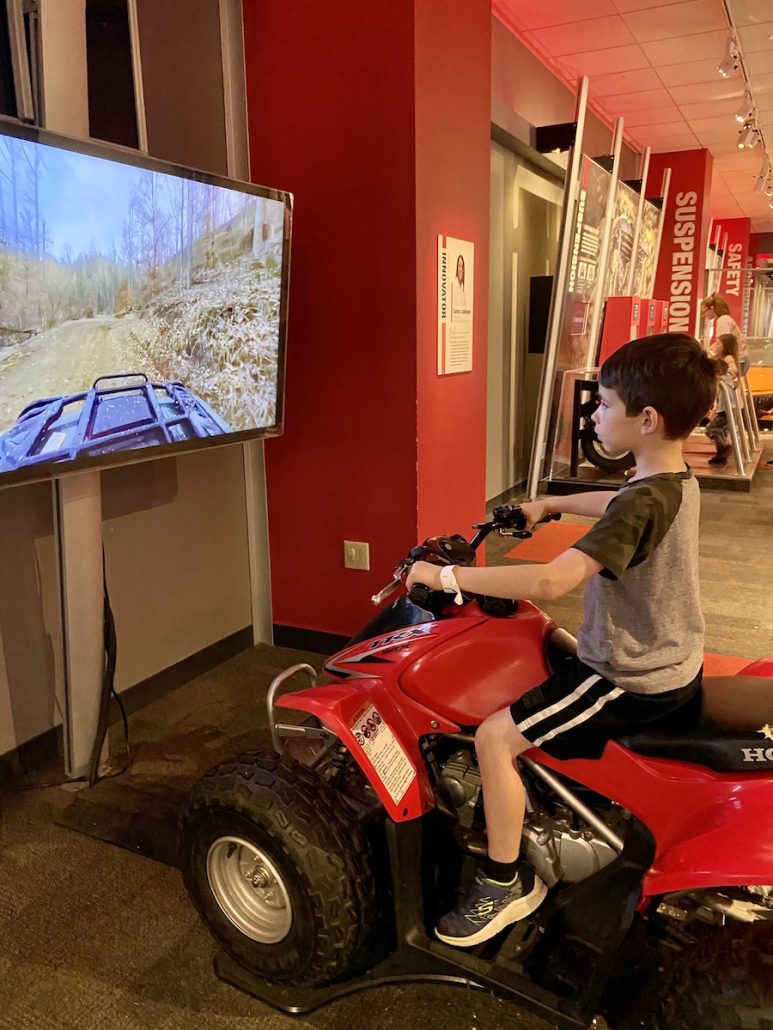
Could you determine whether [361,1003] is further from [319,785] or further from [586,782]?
[586,782]

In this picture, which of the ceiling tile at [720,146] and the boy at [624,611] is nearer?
the boy at [624,611]

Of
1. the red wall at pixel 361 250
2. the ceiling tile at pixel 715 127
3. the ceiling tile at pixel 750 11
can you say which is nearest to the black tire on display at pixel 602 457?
the ceiling tile at pixel 750 11

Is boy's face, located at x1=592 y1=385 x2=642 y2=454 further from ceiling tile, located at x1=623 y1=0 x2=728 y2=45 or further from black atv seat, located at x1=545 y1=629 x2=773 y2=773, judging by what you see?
ceiling tile, located at x1=623 y1=0 x2=728 y2=45

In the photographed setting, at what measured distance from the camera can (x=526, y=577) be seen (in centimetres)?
153

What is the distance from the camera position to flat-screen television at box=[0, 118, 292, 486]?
6.70ft

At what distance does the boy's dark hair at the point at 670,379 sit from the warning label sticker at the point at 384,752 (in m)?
0.82

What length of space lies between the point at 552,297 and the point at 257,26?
348 cm

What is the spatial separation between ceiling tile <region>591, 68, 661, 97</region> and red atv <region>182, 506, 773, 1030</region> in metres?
6.71

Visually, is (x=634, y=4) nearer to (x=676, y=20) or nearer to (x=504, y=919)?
(x=676, y=20)

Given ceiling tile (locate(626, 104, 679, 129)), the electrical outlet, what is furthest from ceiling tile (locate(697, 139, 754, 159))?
the electrical outlet

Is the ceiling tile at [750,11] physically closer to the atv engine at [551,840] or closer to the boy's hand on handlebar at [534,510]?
the boy's hand on handlebar at [534,510]

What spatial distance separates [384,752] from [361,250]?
7.17ft

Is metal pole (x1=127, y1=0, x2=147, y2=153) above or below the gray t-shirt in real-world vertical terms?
above

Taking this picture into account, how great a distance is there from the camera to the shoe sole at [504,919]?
64.8 inches
